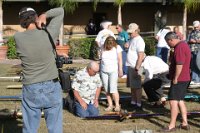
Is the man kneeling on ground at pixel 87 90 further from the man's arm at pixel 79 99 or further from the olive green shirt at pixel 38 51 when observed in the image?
the olive green shirt at pixel 38 51

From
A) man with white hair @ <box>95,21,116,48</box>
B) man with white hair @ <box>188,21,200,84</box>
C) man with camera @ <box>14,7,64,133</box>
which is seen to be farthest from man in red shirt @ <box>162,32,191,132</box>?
man with white hair @ <box>188,21,200,84</box>

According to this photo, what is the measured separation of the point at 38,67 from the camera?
5078 mm

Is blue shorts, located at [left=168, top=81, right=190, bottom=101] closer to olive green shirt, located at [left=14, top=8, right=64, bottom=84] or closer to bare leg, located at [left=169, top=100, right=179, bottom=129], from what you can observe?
bare leg, located at [left=169, top=100, right=179, bottom=129]

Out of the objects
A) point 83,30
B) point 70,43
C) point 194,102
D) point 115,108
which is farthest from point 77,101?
point 83,30

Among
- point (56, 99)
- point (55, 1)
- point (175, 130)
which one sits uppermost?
point (55, 1)

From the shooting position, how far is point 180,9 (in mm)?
26297

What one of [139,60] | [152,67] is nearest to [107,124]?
[139,60]

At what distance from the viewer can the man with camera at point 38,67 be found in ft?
16.5

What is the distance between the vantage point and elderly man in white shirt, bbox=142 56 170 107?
896 centimetres

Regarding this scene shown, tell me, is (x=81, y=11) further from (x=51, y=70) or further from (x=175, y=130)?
(x=51, y=70)

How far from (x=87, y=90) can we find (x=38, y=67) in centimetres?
338

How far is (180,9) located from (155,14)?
1.74m

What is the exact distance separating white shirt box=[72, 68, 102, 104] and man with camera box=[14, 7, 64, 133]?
3.15m

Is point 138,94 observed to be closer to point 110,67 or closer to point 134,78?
point 134,78
